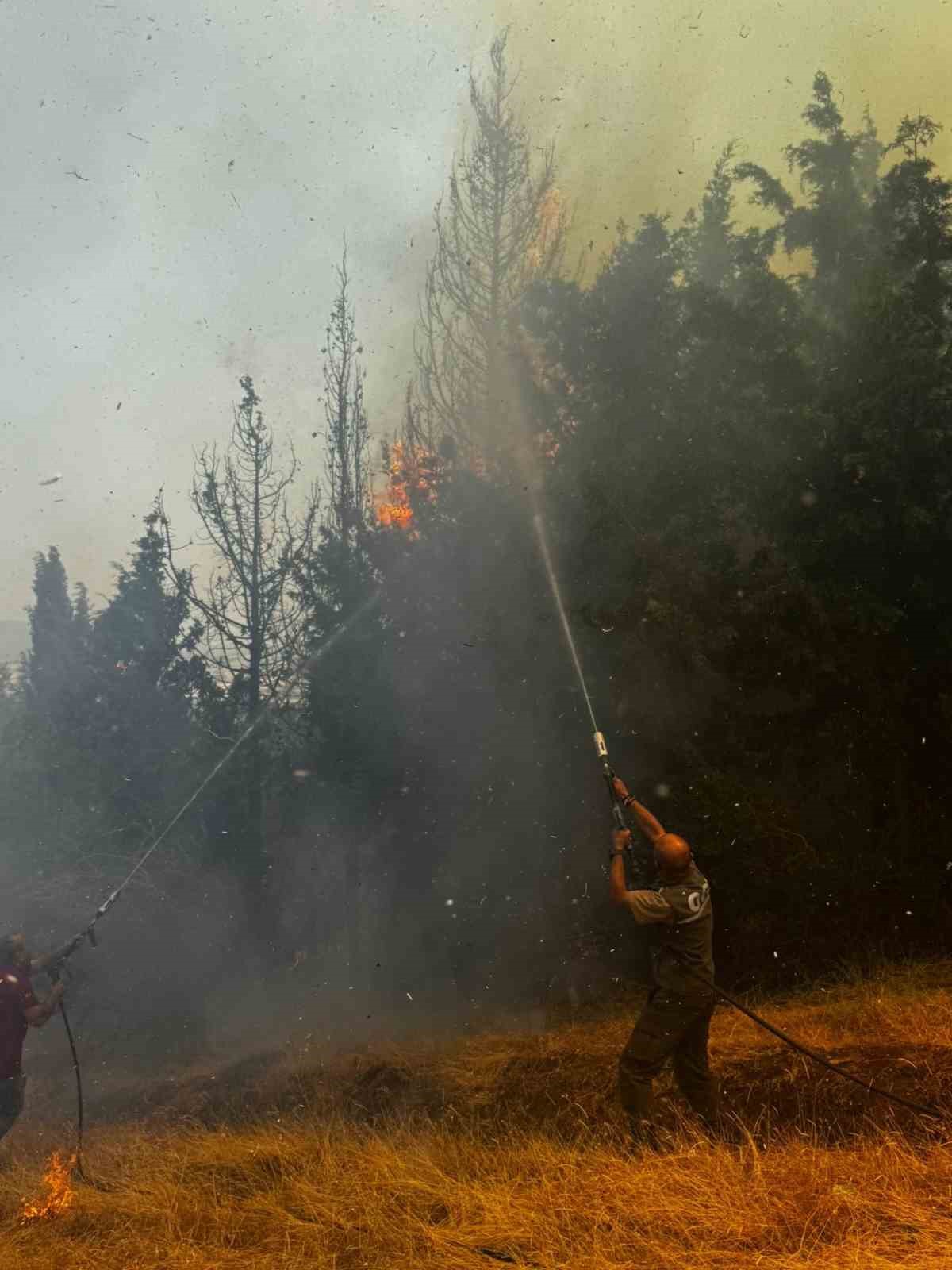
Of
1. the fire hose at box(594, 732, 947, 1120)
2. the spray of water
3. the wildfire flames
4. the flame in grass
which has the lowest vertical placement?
the flame in grass

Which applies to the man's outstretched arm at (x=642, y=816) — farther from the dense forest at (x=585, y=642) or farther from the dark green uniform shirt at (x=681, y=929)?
the dense forest at (x=585, y=642)

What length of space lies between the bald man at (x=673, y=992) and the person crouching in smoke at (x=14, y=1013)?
5.40 meters

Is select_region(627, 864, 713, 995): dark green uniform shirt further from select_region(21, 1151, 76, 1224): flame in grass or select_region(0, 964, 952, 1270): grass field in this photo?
select_region(21, 1151, 76, 1224): flame in grass

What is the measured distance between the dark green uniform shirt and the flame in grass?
14.8 feet

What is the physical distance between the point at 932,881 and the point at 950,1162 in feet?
25.5

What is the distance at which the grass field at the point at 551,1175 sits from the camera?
464 centimetres

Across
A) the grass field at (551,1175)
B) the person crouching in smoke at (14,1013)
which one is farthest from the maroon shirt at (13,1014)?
the grass field at (551,1175)

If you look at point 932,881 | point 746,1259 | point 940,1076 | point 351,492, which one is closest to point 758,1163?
point 746,1259

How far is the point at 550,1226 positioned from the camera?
193 inches

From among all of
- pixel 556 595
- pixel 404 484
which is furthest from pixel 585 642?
pixel 404 484

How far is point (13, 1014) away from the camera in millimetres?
8961

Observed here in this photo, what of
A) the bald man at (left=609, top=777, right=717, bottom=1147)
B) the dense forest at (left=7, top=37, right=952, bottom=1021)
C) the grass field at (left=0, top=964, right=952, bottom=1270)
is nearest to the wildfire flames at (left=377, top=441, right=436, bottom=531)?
→ the dense forest at (left=7, top=37, right=952, bottom=1021)

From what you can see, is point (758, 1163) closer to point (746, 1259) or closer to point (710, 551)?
A: point (746, 1259)

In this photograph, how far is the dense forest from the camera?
13.0 m
